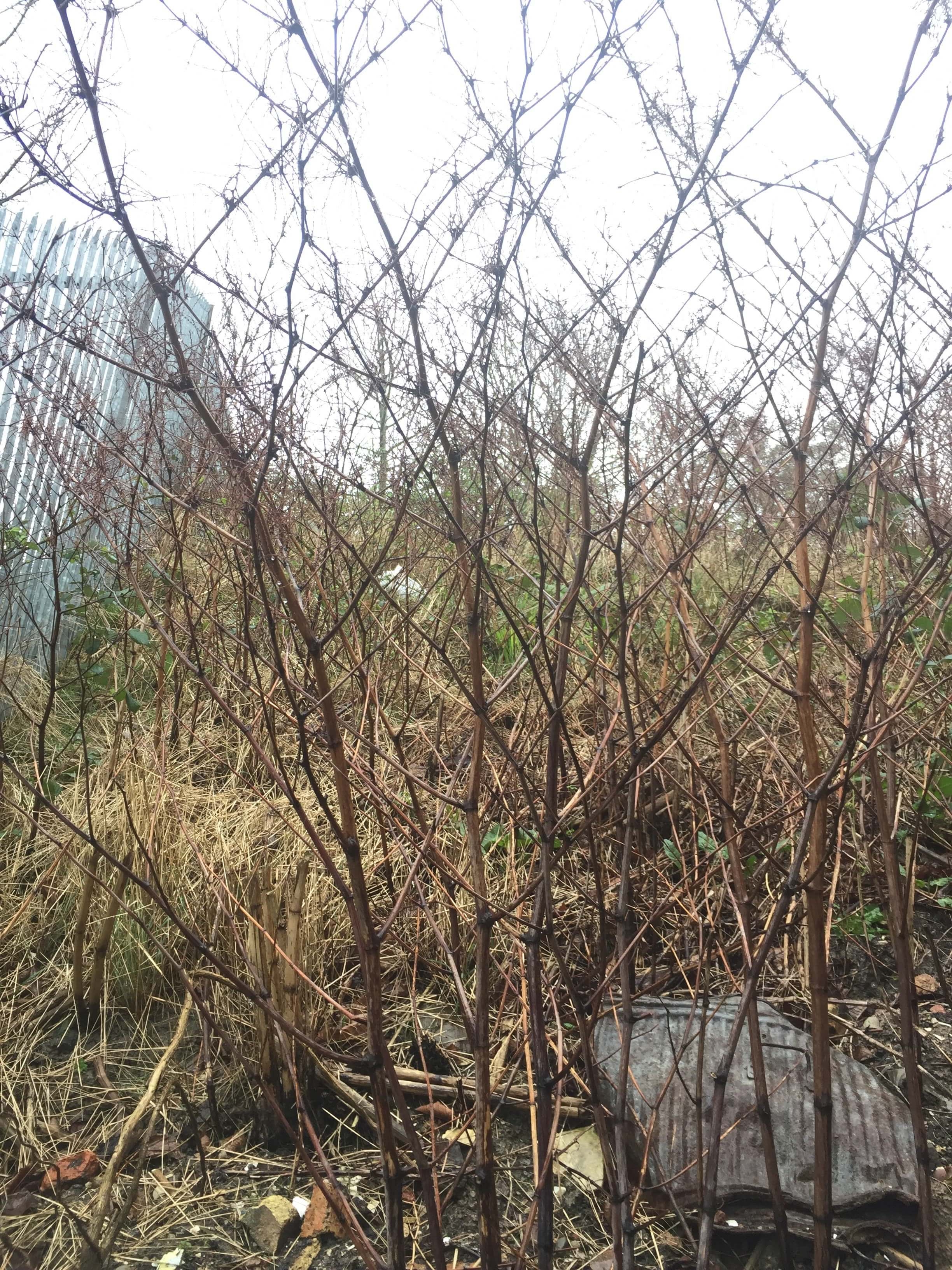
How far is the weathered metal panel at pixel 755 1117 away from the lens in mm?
1937

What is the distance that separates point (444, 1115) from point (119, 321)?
Answer: 251cm

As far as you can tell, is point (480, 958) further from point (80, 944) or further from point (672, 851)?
point (80, 944)

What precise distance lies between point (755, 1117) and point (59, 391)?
3.15 m

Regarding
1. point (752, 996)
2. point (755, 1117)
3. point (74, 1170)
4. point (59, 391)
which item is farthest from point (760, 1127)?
point (59, 391)

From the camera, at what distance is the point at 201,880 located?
282cm

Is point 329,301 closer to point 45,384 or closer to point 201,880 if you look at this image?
point 201,880

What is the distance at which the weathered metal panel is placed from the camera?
6.35 feet

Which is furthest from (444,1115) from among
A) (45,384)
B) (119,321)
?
(45,384)

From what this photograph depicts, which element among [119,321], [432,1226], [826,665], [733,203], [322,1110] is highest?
[119,321]

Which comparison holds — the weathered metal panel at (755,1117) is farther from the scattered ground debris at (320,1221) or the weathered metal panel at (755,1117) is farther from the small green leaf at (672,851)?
the scattered ground debris at (320,1221)

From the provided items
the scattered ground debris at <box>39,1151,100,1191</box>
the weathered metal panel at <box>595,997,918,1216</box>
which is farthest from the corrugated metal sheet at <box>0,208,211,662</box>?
the weathered metal panel at <box>595,997,918,1216</box>

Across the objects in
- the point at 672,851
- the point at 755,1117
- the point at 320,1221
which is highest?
the point at 672,851

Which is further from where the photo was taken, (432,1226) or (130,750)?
(130,750)

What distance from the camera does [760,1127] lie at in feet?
6.46
